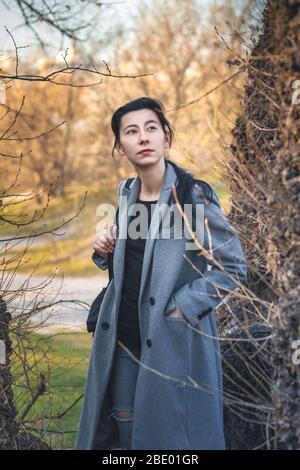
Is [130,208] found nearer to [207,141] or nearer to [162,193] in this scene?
[162,193]

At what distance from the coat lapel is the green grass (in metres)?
1.29

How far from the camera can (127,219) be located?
11.6ft

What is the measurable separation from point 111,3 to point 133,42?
453 inches

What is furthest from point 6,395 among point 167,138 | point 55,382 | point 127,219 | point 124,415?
point 55,382

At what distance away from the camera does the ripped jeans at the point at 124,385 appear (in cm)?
344

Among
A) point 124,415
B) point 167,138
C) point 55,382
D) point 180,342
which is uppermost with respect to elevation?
point 55,382

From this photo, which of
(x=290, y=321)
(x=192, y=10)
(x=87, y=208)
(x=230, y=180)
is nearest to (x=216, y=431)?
(x=290, y=321)

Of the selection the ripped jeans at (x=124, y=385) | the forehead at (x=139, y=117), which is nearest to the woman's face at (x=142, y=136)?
the forehead at (x=139, y=117)

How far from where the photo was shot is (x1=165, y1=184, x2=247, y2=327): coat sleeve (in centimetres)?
322

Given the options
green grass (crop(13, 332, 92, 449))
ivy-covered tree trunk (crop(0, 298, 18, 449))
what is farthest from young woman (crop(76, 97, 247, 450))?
green grass (crop(13, 332, 92, 449))

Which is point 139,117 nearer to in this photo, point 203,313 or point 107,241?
point 107,241

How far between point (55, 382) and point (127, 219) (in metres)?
5.35

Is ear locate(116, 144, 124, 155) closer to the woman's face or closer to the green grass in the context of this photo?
the woman's face

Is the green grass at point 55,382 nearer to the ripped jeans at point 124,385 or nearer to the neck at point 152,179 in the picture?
the ripped jeans at point 124,385
